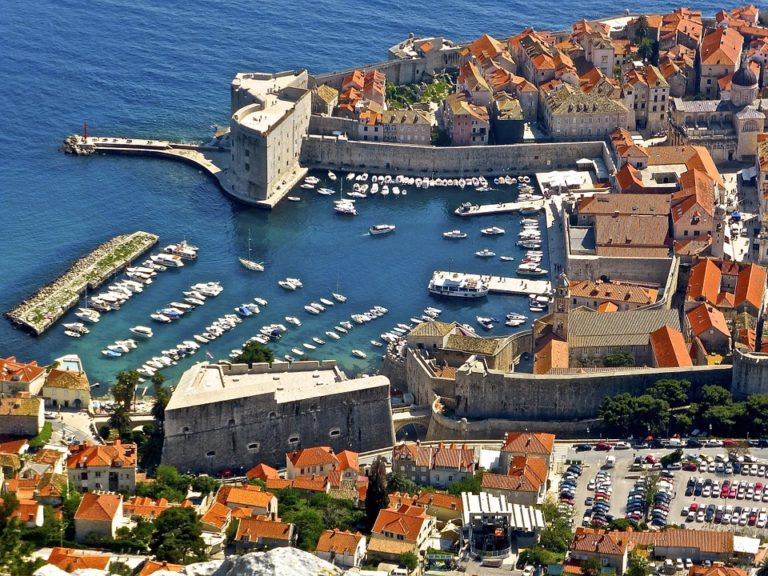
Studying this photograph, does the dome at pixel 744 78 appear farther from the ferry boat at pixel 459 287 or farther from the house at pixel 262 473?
the house at pixel 262 473

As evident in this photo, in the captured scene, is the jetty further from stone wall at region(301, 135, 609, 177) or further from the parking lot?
the parking lot

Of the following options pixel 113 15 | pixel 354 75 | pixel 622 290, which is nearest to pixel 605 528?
pixel 622 290

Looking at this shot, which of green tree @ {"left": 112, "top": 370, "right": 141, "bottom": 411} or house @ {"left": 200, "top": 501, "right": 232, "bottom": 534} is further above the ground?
green tree @ {"left": 112, "top": 370, "right": 141, "bottom": 411}

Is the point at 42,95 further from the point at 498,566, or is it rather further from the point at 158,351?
the point at 498,566

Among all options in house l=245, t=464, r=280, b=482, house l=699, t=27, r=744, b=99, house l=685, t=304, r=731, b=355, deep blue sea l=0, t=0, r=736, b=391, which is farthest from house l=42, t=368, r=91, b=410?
house l=699, t=27, r=744, b=99

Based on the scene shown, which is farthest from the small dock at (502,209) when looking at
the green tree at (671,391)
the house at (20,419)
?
the house at (20,419)
